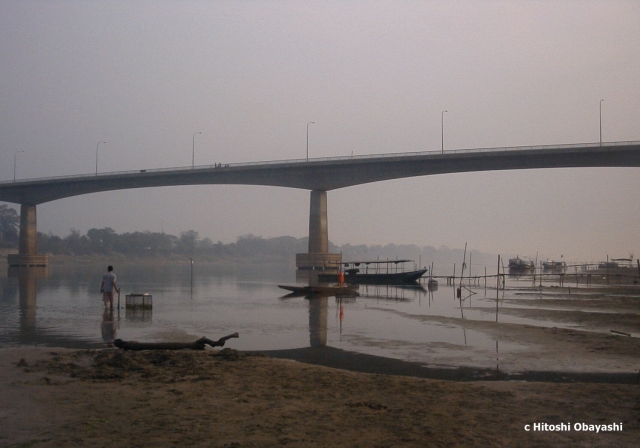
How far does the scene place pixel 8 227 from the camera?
17638cm

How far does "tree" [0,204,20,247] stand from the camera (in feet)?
550

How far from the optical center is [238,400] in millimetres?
9242

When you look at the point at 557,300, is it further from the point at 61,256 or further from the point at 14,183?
the point at 61,256

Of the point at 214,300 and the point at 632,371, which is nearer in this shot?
the point at 632,371

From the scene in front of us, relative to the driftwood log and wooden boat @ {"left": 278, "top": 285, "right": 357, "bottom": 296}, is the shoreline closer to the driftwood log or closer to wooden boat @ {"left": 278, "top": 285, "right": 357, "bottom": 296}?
the driftwood log

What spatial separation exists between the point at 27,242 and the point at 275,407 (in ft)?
323

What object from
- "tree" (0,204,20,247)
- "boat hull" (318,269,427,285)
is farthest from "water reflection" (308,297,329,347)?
"tree" (0,204,20,247)

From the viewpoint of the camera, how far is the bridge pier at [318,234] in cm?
7862

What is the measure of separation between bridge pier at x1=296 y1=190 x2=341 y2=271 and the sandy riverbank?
66265 mm

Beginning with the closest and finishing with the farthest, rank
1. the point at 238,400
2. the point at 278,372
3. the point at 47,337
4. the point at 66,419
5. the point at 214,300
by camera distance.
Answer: the point at 66,419
the point at 238,400
the point at 278,372
the point at 47,337
the point at 214,300

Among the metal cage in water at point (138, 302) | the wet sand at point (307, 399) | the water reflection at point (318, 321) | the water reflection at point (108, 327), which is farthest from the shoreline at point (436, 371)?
the metal cage in water at point (138, 302)

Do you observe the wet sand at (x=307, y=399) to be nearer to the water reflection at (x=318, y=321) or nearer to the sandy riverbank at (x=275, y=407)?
the sandy riverbank at (x=275, y=407)

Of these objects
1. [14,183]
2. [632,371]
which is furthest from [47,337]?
[14,183]

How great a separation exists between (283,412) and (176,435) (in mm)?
1711
